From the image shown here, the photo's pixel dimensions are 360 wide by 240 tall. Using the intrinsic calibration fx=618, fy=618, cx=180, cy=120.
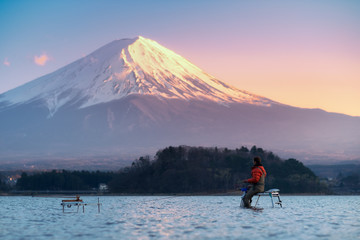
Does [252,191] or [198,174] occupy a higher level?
[198,174]

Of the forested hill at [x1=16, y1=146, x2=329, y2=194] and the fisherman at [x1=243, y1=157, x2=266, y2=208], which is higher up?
the forested hill at [x1=16, y1=146, x2=329, y2=194]

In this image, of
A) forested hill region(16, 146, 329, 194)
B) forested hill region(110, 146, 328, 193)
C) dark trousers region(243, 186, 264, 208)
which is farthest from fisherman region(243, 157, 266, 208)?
forested hill region(110, 146, 328, 193)

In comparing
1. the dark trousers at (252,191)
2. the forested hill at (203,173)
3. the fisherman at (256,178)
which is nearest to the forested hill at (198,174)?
the forested hill at (203,173)

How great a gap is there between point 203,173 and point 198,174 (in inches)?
44.7

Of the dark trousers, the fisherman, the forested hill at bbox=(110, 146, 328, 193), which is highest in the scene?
the forested hill at bbox=(110, 146, 328, 193)

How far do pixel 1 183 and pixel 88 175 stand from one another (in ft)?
76.0

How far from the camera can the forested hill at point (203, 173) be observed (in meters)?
133

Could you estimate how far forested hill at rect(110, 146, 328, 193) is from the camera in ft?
436

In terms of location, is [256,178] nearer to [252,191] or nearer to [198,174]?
[252,191]

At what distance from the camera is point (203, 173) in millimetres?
134625

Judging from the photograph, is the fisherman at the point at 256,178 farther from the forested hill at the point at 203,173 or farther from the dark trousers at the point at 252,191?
the forested hill at the point at 203,173

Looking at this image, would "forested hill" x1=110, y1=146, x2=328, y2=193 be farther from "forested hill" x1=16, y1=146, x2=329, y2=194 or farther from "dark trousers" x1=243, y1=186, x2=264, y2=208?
"dark trousers" x1=243, y1=186, x2=264, y2=208

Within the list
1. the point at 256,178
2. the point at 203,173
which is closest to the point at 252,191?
the point at 256,178

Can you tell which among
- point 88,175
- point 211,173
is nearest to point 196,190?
point 211,173
